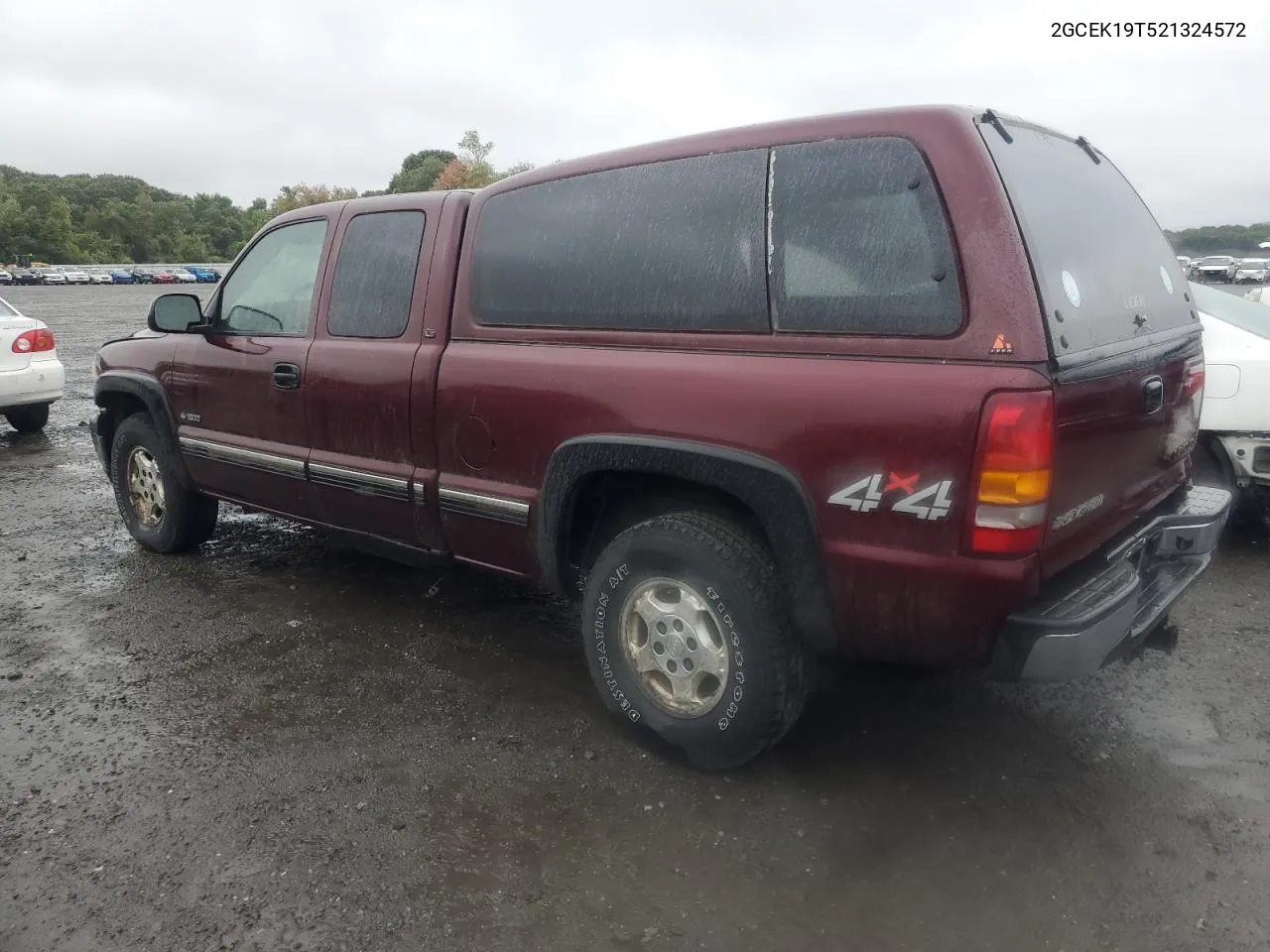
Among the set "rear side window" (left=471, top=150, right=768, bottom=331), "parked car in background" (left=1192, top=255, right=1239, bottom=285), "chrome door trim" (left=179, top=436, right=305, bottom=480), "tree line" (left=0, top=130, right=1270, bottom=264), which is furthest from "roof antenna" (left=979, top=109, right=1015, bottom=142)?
Result: "tree line" (left=0, top=130, right=1270, bottom=264)

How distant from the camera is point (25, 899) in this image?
252cm

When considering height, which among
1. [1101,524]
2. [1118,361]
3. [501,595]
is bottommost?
[501,595]

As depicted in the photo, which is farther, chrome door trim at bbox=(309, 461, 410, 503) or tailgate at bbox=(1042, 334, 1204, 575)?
chrome door trim at bbox=(309, 461, 410, 503)

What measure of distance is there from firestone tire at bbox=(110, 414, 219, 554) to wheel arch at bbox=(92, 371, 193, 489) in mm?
62

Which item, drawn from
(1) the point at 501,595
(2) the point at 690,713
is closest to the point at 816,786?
(2) the point at 690,713

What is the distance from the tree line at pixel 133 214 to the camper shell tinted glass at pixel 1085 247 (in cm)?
7489

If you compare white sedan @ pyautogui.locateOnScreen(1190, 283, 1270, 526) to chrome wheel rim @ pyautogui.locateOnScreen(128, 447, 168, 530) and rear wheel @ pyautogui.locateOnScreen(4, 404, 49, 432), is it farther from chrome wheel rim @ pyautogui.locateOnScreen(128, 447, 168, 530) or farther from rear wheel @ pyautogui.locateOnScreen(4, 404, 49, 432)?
rear wheel @ pyautogui.locateOnScreen(4, 404, 49, 432)

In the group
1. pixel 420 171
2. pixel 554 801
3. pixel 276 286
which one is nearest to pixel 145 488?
pixel 276 286

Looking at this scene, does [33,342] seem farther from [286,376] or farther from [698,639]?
[698,639]

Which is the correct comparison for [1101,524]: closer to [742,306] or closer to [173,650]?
[742,306]

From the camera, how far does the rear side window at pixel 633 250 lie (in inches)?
112

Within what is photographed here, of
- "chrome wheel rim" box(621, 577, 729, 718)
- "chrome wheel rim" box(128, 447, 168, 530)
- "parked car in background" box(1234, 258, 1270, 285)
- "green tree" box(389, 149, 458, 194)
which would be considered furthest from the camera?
"green tree" box(389, 149, 458, 194)

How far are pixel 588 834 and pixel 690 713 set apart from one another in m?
0.49

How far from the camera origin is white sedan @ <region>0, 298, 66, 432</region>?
8523mm
